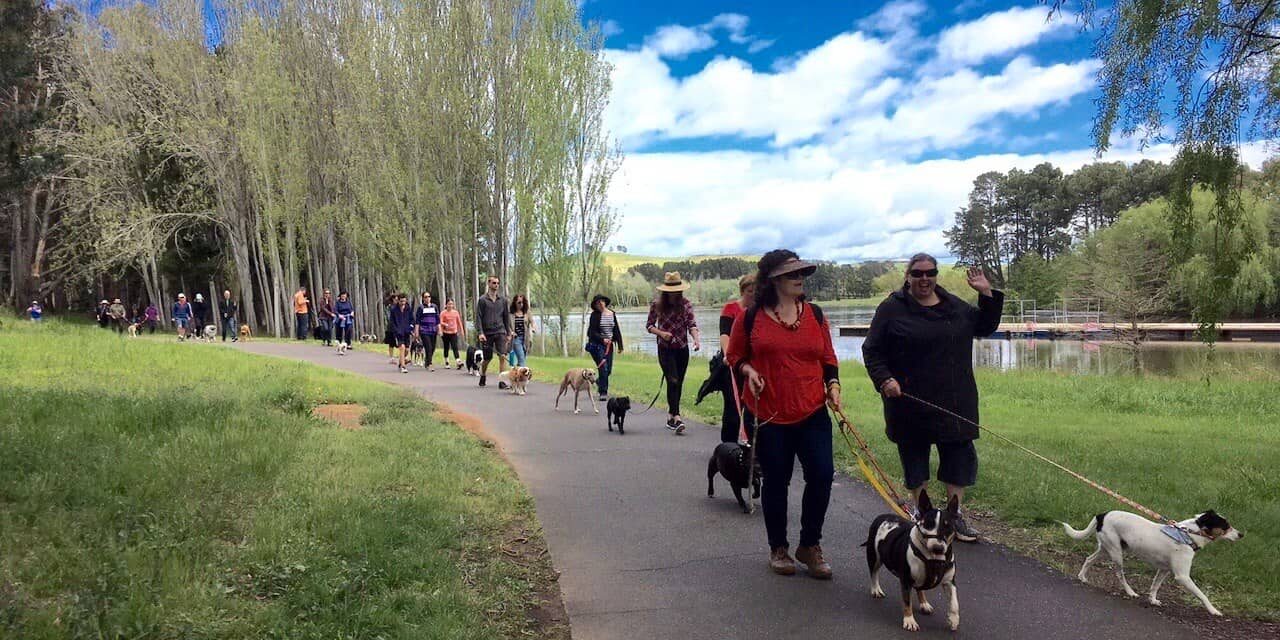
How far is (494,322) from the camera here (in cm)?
1538

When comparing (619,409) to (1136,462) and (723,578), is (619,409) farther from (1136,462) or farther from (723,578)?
(1136,462)

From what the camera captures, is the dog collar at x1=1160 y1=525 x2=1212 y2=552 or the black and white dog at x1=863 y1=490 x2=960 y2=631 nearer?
the black and white dog at x1=863 y1=490 x2=960 y2=631

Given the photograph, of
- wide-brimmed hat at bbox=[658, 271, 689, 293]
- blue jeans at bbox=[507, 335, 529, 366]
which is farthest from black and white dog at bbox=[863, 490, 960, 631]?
blue jeans at bbox=[507, 335, 529, 366]

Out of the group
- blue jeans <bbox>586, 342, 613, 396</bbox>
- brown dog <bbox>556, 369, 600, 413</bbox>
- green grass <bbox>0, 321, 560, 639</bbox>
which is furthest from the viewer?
blue jeans <bbox>586, 342, 613, 396</bbox>

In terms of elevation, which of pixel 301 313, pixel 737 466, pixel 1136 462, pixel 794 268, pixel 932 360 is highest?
pixel 794 268

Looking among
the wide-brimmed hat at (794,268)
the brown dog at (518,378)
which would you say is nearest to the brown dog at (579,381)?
the brown dog at (518,378)

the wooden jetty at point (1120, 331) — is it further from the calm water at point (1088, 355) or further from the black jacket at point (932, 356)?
the black jacket at point (932, 356)

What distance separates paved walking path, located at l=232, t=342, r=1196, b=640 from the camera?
14.2ft

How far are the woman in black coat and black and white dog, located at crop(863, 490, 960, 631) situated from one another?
1268 mm

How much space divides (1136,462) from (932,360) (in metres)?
4.52

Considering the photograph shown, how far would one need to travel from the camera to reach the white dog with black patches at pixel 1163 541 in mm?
4371

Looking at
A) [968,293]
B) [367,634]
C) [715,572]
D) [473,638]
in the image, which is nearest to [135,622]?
[367,634]

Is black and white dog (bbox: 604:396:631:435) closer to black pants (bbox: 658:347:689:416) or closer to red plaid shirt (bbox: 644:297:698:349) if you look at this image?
black pants (bbox: 658:347:689:416)

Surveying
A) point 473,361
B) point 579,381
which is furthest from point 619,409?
point 473,361
